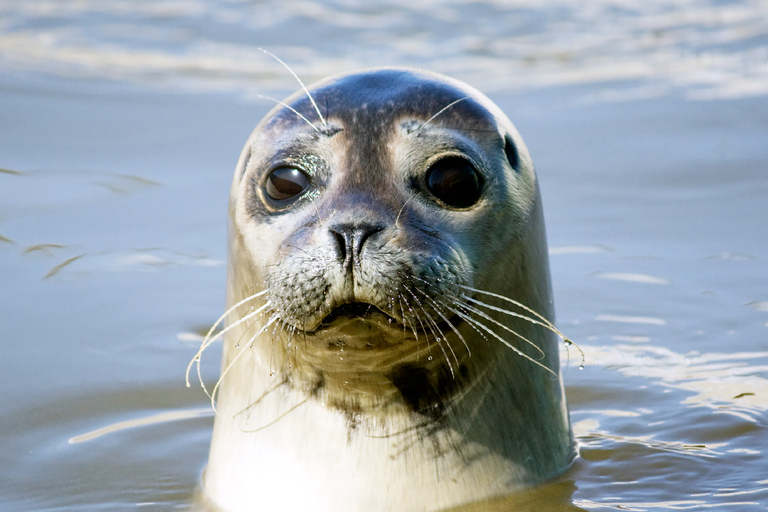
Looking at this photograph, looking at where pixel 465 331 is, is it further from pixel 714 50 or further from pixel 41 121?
pixel 714 50

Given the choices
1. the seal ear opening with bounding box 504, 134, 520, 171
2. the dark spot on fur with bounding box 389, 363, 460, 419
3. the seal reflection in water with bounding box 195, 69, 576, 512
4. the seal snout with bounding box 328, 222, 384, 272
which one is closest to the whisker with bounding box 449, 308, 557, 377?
the seal reflection in water with bounding box 195, 69, 576, 512

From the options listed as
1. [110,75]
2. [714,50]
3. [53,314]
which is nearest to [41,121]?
[110,75]

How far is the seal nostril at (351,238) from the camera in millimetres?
2654

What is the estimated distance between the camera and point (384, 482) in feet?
9.85

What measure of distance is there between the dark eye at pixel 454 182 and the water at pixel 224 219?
86 centimetres

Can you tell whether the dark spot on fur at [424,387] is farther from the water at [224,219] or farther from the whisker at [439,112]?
the whisker at [439,112]

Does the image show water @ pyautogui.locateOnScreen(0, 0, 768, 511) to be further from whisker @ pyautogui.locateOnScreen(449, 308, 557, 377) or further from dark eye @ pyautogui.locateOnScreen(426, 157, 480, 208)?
dark eye @ pyautogui.locateOnScreen(426, 157, 480, 208)

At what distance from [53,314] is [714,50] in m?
7.84

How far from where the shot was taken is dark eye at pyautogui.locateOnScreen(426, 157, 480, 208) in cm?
296

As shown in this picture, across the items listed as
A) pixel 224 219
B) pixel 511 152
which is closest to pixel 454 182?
pixel 511 152

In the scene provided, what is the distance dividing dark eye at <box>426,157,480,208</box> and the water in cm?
86

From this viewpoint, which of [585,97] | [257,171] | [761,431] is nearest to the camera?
[257,171]

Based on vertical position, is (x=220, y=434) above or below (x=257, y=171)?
below

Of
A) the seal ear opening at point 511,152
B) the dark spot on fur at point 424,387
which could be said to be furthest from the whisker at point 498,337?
the seal ear opening at point 511,152
